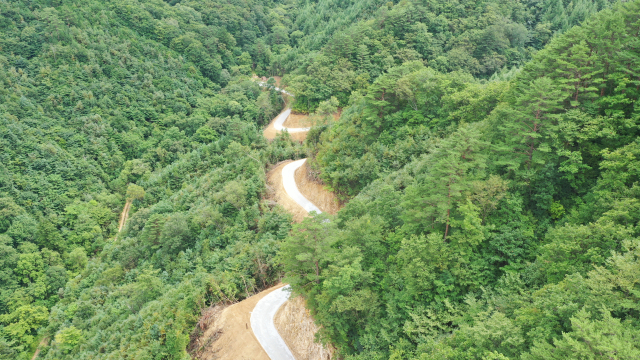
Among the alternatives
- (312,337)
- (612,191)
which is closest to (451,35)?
(612,191)

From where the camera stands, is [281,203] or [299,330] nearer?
[299,330]

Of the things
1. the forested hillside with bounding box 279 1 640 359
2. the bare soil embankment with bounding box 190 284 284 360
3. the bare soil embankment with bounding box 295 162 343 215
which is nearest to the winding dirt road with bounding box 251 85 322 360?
the bare soil embankment with bounding box 190 284 284 360

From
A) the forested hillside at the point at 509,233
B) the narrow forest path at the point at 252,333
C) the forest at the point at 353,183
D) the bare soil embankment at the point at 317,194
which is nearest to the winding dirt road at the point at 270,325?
the narrow forest path at the point at 252,333

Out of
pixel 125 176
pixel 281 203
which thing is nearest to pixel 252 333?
pixel 281 203

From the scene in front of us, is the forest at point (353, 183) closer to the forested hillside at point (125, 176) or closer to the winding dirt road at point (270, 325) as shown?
the forested hillside at point (125, 176)

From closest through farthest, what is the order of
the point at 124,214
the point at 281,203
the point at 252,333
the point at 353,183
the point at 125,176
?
1. the point at 252,333
2. the point at 353,183
3. the point at 281,203
4. the point at 124,214
5. the point at 125,176

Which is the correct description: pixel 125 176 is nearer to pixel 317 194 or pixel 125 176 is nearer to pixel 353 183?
pixel 317 194

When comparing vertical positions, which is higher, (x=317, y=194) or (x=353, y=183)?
(x=353, y=183)
